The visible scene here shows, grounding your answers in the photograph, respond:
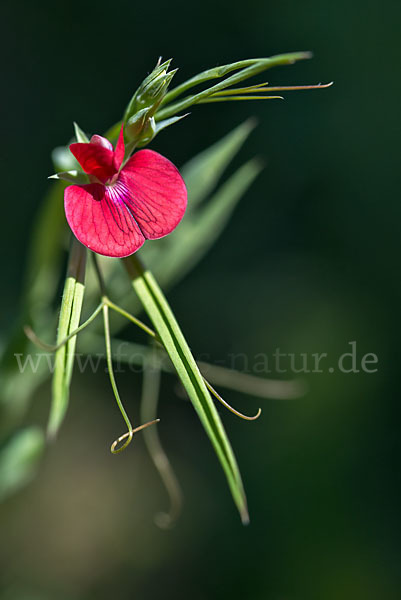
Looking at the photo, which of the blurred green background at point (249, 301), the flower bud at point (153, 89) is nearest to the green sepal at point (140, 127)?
the flower bud at point (153, 89)

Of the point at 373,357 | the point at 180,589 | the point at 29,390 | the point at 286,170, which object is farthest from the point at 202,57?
the point at 180,589

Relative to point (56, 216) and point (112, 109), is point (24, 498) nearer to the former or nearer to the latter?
point (56, 216)

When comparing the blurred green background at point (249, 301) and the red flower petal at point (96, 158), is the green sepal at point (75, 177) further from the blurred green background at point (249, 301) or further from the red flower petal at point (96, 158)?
the blurred green background at point (249, 301)

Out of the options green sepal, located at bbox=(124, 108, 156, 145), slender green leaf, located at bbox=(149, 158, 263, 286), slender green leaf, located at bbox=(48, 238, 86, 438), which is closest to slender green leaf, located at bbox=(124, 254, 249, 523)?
slender green leaf, located at bbox=(48, 238, 86, 438)

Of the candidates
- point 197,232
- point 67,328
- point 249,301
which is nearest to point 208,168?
point 197,232

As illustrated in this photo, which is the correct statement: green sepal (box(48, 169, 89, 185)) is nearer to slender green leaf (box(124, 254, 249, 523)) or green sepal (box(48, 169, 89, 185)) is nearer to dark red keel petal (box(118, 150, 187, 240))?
dark red keel petal (box(118, 150, 187, 240))
